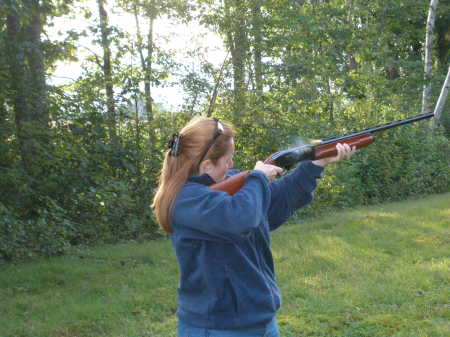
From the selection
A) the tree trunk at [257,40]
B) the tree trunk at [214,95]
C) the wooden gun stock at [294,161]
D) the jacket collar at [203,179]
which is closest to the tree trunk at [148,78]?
the tree trunk at [214,95]

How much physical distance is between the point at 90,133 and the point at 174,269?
2.76 metres

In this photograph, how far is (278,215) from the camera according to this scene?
3043mm

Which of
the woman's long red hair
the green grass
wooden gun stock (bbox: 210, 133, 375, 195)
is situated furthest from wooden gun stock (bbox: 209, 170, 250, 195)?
the green grass

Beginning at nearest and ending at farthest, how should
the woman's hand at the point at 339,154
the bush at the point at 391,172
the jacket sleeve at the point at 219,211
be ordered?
the jacket sleeve at the point at 219,211
the woman's hand at the point at 339,154
the bush at the point at 391,172

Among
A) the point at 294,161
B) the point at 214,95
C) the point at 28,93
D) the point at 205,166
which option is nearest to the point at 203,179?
the point at 205,166

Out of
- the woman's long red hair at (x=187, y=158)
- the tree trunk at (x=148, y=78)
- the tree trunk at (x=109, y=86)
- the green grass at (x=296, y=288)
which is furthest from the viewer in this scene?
the tree trunk at (x=148, y=78)

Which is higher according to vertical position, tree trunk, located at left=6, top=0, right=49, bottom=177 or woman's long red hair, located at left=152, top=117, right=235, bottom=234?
tree trunk, located at left=6, top=0, right=49, bottom=177

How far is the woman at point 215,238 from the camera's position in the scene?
7.97 ft

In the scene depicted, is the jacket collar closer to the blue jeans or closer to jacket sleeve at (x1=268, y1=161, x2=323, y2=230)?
jacket sleeve at (x1=268, y1=161, x2=323, y2=230)

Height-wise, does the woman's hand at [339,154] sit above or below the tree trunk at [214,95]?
below

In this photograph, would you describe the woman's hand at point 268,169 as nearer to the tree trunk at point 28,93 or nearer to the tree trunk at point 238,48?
the tree trunk at point 28,93

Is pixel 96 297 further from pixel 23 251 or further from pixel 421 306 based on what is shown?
pixel 421 306

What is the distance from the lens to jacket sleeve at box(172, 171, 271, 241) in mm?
2383

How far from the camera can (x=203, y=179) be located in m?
2.60
